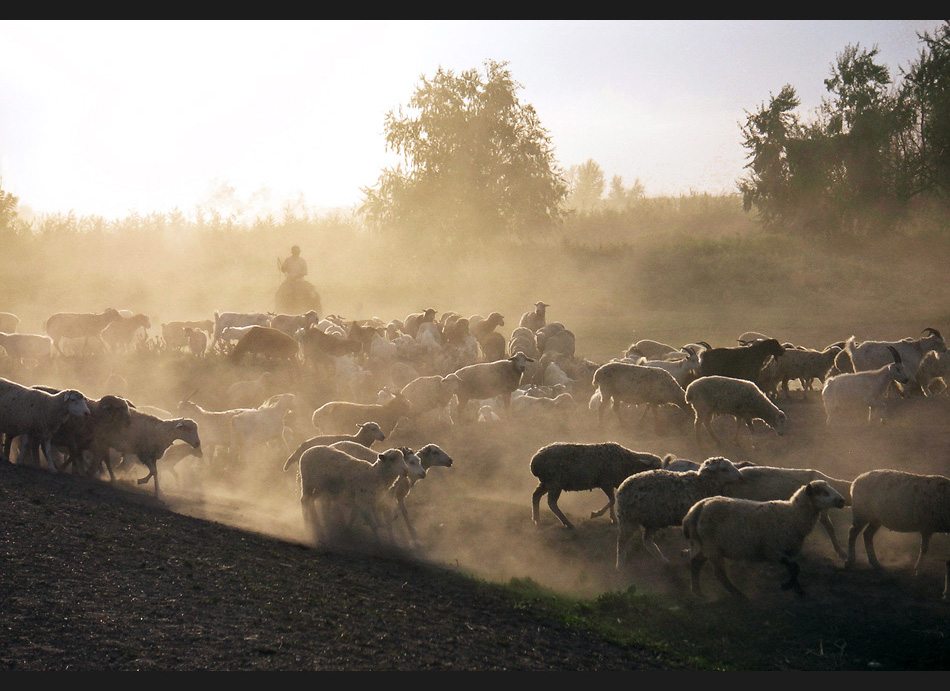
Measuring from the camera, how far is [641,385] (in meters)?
14.3

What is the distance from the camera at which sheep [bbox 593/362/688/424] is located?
14.2m

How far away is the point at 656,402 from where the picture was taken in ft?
47.1

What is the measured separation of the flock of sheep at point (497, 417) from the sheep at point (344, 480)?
20 millimetres

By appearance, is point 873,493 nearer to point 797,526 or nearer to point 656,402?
point 797,526

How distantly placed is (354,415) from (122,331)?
10.3 meters

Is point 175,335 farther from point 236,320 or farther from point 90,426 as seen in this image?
point 90,426

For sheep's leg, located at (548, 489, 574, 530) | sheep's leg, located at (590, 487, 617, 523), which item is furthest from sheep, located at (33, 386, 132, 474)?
sheep's leg, located at (590, 487, 617, 523)

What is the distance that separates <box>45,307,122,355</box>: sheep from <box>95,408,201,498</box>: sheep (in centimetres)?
1049

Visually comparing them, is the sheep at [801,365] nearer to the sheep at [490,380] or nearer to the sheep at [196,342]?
the sheep at [490,380]

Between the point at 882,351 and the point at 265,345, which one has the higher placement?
the point at 265,345

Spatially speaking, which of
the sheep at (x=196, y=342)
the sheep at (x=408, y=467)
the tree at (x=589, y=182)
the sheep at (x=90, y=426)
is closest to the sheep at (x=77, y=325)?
the sheep at (x=196, y=342)

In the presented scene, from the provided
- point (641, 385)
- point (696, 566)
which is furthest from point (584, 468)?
point (641, 385)

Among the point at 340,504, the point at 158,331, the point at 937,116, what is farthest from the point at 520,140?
the point at 340,504

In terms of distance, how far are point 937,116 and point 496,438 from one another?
100 feet
